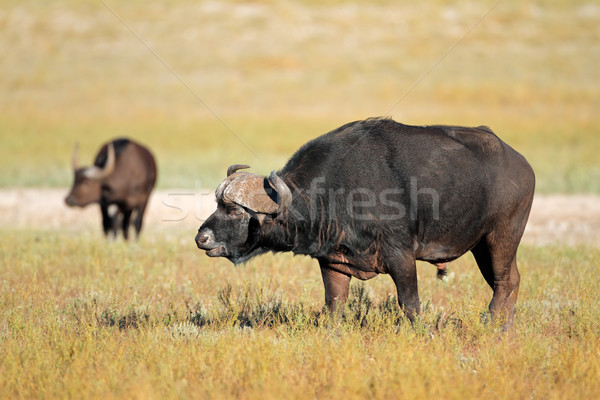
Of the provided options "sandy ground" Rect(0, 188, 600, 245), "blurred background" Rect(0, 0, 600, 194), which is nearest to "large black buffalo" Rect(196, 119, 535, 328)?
"sandy ground" Rect(0, 188, 600, 245)

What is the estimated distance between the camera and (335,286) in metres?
7.10

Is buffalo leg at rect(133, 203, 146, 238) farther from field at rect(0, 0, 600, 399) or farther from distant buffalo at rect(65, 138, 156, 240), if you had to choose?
field at rect(0, 0, 600, 399)

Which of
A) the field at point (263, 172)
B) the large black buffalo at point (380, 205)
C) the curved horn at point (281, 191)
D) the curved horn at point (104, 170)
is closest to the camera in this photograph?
the field at point (263, 172)

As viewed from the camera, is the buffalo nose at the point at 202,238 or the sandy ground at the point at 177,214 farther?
the sandy ground at the point at 177,214

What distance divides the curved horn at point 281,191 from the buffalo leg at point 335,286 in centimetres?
96

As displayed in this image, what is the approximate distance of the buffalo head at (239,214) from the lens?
6465 mm

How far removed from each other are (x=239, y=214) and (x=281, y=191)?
0.56m

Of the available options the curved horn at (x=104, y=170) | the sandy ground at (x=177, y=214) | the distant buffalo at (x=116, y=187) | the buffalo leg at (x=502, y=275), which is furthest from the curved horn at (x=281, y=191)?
the curved horn at (x=104, y=170)

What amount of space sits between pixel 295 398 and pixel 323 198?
226 cm

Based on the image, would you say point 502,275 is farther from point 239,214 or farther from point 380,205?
point 239,214

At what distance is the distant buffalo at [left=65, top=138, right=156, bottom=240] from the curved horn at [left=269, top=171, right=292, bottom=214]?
9.40 metres

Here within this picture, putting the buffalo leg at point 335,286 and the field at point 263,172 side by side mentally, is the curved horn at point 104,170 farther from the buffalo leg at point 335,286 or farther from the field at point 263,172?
the buffalo leg at point 335,286

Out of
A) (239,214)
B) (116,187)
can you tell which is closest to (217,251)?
Answer: (239,214)

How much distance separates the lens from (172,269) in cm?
959
